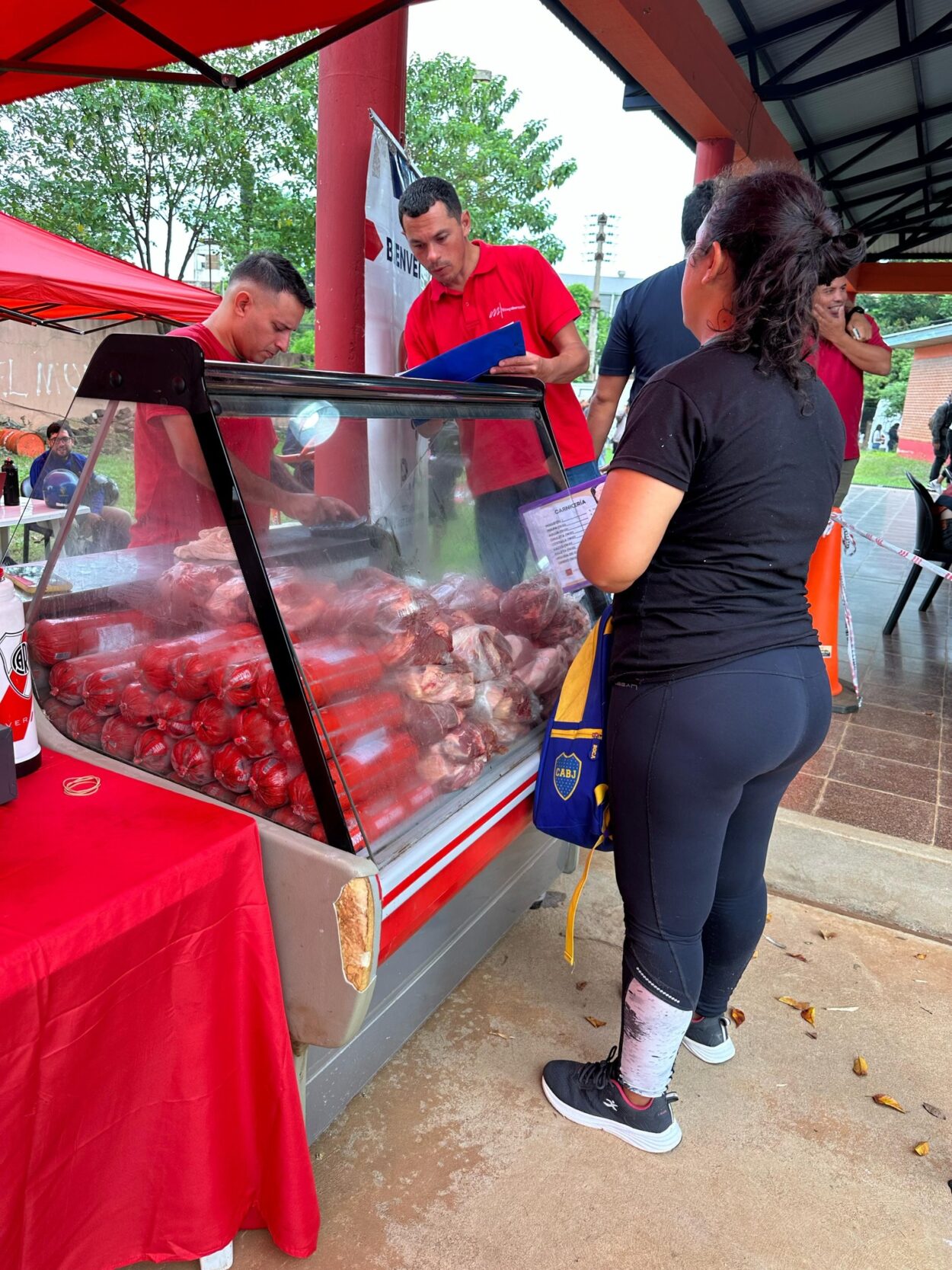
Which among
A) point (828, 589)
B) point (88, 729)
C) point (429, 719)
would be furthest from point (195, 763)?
point (828, 589)

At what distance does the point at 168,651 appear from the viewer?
65.8 inches

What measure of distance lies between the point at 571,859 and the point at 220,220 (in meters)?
18.9

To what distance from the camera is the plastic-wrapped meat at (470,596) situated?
2.36 meters

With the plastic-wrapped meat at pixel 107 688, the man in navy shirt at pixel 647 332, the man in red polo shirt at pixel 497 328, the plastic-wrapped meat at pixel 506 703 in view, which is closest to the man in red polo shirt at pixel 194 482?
the plastic-wrapped meat at pixel 107 688

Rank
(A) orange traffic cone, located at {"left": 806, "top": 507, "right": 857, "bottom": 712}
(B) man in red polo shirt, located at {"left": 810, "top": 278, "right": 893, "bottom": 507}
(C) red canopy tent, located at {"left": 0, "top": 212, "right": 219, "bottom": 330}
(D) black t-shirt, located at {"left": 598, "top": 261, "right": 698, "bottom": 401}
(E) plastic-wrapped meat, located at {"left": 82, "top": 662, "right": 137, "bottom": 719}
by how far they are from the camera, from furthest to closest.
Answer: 1. (C) red canopy tent, located at {"left": 0, "top": 212, "right": 219, "bottom": 330}
2. (A) orange traffic cone, located at {"left": 806, "top": 507, "right": 857, "bottom": 712}
3. (B) man in red polo shirt, located at {"left": 810, "top": 278, "right": 893, "bottom": 507}
4. (D) black t-shirt, located at {"left": 598, "top": 261, "right": 698, "bottom": 401}
5. (E) plastic-wrapped meat, located at {"left": 82, "top": 662, "right": 137, "bottom": 719}

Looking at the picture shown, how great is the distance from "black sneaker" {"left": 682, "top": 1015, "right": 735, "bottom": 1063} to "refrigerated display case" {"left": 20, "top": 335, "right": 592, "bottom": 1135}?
675 mm

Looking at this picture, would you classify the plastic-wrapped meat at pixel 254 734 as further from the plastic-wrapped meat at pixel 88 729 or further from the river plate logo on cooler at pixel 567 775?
the river plate logo on cooler at pixel 567 775

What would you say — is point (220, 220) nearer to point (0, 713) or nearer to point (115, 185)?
point (115, 185)

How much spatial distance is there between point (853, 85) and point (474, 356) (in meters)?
9.29

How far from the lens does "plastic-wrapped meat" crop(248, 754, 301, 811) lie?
1.50 metres

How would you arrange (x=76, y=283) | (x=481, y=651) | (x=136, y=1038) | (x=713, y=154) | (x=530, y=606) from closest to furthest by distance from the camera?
(x=136, y=1038) → (x=481, y=651) → (x=530, y=606) → (x=76, y=283) → (x=713, y=154)

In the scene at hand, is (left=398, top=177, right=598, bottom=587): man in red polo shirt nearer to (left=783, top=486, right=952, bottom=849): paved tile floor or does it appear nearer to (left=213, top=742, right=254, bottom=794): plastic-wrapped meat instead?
(left=213, top=742, right=254, bottom=794): plastic-wrapped meat

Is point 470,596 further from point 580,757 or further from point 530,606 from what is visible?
point 580,757

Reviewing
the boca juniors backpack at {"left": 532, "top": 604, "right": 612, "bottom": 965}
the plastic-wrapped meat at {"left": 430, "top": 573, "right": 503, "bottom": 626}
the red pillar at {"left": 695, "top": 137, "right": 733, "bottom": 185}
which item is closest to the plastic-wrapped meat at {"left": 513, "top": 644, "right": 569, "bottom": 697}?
the plastic-wrapped meat at {"left": 430, "top": 573, "right": 503, "bottom": 626}
